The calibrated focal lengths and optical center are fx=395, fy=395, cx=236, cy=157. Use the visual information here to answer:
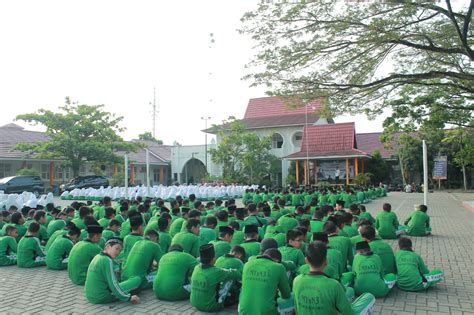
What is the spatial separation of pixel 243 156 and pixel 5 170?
17792 mm

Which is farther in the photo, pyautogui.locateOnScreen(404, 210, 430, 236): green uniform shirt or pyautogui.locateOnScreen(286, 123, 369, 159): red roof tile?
pyautogui.locateOnScreen(286, 123, 369, 159): red roof tile

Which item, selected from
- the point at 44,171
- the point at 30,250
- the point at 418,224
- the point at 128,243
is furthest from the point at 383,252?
the point at 44,171

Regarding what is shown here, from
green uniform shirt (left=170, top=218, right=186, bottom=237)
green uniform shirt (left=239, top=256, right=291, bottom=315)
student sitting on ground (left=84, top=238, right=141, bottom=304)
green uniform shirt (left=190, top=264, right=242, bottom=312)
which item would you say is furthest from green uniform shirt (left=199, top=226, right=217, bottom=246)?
green uniform shirt (left=239, top=256, right=291, bottom=315)

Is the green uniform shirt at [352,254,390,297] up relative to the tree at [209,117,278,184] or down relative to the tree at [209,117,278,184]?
down

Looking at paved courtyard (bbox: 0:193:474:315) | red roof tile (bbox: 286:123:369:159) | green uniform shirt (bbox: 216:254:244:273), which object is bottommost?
paved courtyard (bbox: 0:193:474:315)

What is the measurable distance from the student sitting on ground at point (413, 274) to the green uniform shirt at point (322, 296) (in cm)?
242

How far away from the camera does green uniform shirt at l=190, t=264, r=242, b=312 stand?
4.62 m

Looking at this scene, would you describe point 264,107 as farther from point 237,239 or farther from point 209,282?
point 209,282

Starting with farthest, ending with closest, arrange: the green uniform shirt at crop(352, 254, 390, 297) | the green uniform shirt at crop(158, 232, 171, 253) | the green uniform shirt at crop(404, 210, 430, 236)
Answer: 1. the green uniform shirt at crop(404, 210, 430, 236)
2. the green uniform shirt at crop(158, 232, 171, 253)
3. the green uniform shirt at crop(352, 254, 390, 297)

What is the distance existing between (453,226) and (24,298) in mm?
11291

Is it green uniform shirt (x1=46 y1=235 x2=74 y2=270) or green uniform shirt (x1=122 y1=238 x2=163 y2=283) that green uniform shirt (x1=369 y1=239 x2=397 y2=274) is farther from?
green uniform shirt (x1=46 y1=235 x2=74 y2=270)

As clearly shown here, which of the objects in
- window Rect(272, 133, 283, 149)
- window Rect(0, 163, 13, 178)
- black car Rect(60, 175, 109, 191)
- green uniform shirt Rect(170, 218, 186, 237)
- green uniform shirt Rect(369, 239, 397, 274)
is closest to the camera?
green uniform shirt Rect(369, 239, 397, 274)

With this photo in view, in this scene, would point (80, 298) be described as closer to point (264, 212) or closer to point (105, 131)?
point (264, 212)

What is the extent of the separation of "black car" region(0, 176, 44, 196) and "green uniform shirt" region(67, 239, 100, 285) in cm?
2066
